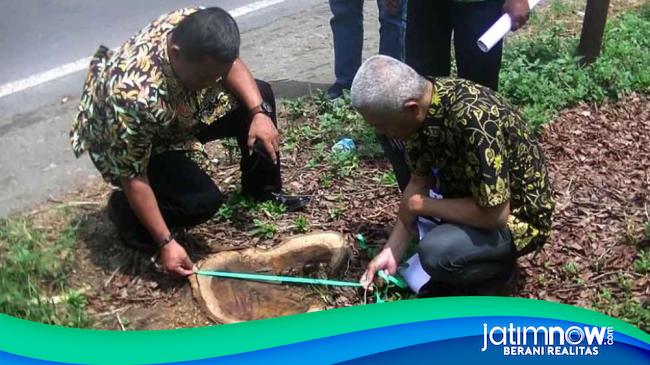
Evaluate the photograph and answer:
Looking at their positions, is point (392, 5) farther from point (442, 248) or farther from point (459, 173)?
point (442, 248)

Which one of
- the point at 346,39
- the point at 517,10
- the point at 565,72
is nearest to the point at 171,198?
the point at 517,10

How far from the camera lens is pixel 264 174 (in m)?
3.89

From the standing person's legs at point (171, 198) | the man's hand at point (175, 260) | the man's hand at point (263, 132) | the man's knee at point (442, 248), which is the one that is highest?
the man's hand at point (263, 132)

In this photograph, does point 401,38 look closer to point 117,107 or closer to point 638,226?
point 638,226

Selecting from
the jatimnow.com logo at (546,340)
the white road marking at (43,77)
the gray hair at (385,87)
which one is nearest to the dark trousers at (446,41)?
the gray hair at (385,87)

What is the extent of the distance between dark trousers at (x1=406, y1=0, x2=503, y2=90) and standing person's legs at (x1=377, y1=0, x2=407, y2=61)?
2.00ft

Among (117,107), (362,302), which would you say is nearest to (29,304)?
(117,107)

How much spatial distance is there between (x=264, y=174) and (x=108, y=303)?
0.89 meters

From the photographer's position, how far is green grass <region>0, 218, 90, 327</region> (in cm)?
322

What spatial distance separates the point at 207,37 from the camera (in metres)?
3.05

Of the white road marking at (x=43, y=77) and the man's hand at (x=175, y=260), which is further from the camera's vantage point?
the white road marking at (x=43, y=77)

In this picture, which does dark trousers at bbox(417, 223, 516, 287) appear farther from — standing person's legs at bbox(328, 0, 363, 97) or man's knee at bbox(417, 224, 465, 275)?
standing person's legs at bbox(328, 0, 363, 97)

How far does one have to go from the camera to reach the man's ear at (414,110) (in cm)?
294

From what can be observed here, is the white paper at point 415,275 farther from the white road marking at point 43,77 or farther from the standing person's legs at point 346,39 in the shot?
the white road marking at point 43,77
